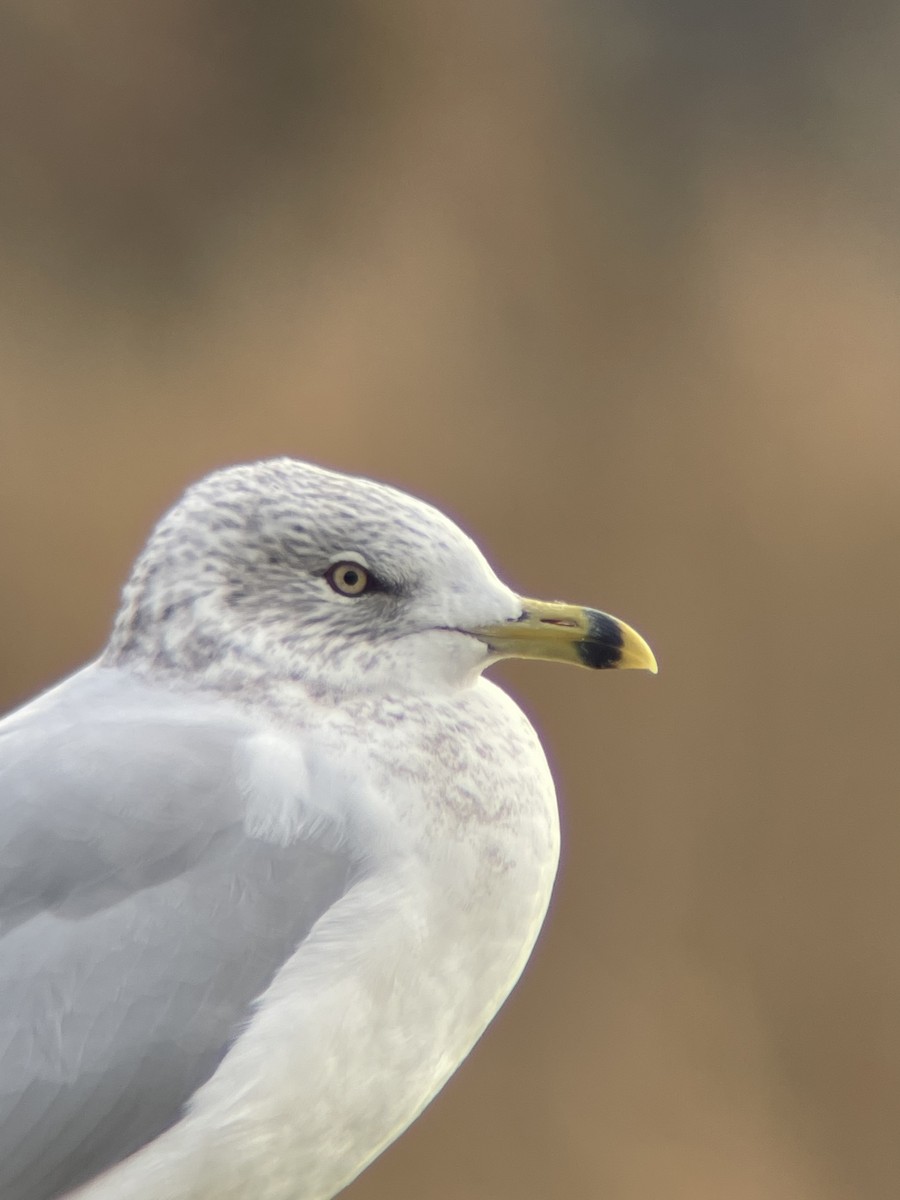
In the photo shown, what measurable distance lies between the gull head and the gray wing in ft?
0.14

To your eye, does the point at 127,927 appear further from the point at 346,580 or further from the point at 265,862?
the point at 346,580

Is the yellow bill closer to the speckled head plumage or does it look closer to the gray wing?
the speckled head plumage

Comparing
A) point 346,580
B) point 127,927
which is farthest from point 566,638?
point 127,927

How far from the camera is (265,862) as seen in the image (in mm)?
615

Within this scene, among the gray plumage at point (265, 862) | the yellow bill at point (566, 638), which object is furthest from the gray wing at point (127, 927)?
the yellow bill at point (566, 638)

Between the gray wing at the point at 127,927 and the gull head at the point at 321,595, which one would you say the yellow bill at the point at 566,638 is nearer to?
the gull head at the point at 321,595

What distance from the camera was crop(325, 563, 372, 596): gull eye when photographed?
2.16 ft

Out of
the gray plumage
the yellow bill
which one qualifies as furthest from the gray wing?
the yellow bill

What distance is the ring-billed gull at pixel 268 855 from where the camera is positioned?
0.60 meters

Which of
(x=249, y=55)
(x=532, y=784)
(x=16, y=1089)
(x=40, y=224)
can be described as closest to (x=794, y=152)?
(x=249, y=55)

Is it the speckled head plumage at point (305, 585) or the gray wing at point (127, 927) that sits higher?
the speckled head plumage at point (305, 585)

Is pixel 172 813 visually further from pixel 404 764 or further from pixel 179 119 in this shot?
pixel 179 119

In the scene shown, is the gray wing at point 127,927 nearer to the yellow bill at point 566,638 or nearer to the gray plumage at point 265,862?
the gray plumage at point 265,862

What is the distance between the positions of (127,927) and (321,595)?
0.17 metres
